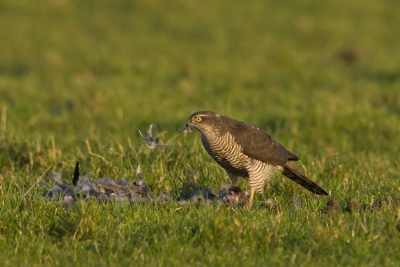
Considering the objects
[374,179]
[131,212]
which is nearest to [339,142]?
[374,179]

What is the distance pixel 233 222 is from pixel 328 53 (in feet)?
42.6

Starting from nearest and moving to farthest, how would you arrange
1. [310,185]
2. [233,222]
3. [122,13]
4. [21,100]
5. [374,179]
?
[233,222]
[310,185]
[374,179]
[21,100]
[122,13]

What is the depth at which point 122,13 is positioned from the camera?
20.3 meters

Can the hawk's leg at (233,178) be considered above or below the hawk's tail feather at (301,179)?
below

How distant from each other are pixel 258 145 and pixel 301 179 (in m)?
0.52

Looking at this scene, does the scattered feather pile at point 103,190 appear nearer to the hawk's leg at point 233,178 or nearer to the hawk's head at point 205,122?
the hawk's head at point 205,122

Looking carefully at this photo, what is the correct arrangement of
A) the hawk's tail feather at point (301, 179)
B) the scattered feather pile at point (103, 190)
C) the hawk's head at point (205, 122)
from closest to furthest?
1. the scattered feather pile at point (103, 190)
2. the hawk's head at point (205, 122)
3. the hawk's tail feather at point (301, 179)

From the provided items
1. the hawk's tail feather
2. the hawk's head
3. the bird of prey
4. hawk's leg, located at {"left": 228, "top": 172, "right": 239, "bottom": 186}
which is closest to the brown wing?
the bird of prey

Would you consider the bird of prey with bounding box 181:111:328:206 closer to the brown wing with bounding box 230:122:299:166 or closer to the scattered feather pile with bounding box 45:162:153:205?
the brown wing with bounding box 230:122:299:166

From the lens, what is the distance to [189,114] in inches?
432

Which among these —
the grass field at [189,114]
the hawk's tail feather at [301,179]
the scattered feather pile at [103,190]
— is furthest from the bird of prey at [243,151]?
the scattered feather pile at [103,190]

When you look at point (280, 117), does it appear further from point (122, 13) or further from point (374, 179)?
point (122, 13)

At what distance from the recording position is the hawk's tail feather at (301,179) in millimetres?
6428

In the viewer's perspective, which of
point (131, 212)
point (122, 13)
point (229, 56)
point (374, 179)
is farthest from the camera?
point (122, 13)
